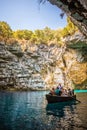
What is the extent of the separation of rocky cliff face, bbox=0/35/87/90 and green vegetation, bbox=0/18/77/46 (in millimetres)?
3739

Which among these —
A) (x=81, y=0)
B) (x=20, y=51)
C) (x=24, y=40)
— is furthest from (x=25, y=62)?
(x=81, y=0)

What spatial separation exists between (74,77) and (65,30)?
24.2 metres

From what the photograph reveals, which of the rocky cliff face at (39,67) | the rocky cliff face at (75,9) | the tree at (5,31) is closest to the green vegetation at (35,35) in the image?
the tree at (5,31)

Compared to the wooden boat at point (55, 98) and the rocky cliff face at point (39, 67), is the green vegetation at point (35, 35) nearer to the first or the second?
the rocky cliff face at point (39, 67)

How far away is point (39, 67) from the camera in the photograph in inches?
4387

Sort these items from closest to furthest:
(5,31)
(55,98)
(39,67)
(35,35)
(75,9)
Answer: (75,9), (55,98), (39,67), (5,31), (35,35)

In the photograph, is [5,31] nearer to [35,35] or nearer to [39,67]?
[35,35]

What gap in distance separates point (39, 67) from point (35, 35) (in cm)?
2200

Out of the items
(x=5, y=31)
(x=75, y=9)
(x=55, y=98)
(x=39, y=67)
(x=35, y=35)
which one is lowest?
(x=55, y=98)

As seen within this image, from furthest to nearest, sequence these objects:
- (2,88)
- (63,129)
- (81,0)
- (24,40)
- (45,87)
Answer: (24,40) < (45,87) < (2,88) < (63,129) < (81,0)

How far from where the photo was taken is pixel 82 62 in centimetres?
11019

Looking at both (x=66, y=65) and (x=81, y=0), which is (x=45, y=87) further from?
(x=81, y=0)

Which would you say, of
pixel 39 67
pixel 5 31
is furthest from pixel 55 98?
pixel 5 31

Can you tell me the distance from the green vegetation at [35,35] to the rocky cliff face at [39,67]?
3739mm
